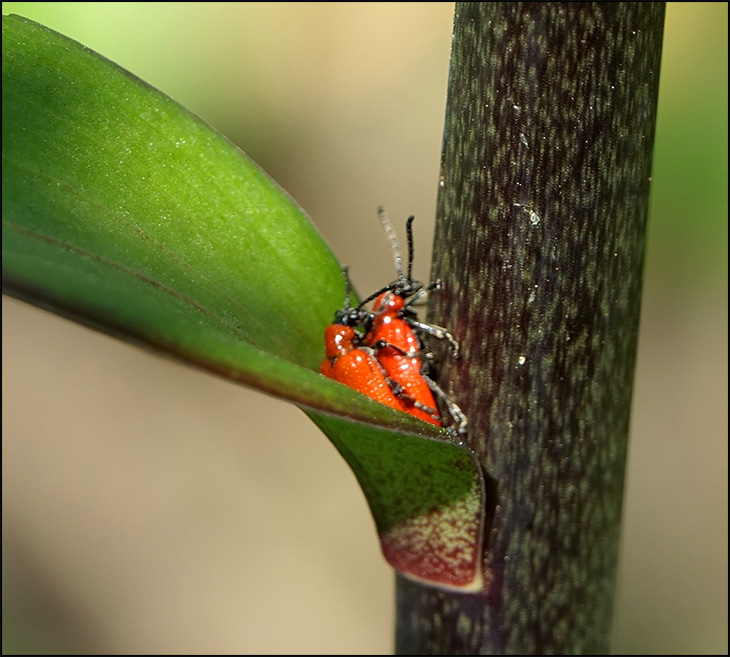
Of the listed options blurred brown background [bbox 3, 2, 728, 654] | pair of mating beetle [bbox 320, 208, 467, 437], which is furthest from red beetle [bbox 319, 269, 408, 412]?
blurred brown background [bbox 3, 2, 728, 654]

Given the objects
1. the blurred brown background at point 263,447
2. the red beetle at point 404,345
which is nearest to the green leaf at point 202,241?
the red beetle at point 404,345

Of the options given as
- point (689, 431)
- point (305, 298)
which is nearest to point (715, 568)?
point (689, 431)

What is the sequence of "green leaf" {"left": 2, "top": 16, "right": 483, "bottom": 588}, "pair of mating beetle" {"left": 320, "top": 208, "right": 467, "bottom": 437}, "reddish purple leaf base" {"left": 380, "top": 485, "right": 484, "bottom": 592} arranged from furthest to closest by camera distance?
1. "pair of mating beetle" {"left": 320, "top": 208, "right": 467, "bottom": 437}
2. "reddish purple leaf base" {"left": 380, "top": 485, "right": 484, "bottom": 592}
3. "green leaf" {"left": 2, "top": 16, "right": 483, "bottom": 588}

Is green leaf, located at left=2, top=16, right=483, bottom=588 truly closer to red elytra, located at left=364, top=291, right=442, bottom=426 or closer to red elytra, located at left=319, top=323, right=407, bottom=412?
red elytra, located at left=319, top=323, right=407, bottom=412

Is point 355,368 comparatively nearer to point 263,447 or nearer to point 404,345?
point 404,345

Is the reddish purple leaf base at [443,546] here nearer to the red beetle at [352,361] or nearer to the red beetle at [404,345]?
the red beetle at [404,345]
